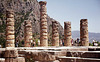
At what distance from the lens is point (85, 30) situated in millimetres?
21859

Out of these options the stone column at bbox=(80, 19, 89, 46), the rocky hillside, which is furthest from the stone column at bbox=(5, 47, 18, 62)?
the rocky hillside

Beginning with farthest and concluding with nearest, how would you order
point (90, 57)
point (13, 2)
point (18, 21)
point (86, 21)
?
Answer: point (13, 2) < point (18, 21) < point (86, 21) < point (90, 57)

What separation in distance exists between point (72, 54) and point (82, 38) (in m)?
11.9

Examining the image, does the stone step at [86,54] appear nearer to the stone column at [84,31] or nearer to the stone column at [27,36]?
the stone column at [84,31]

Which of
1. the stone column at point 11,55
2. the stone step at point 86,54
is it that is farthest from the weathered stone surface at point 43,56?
the stone column at point 11,55

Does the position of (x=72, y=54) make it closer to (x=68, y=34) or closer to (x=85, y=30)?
(x=85, y=30)

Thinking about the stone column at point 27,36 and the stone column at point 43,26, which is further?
the stone column at point 43,26

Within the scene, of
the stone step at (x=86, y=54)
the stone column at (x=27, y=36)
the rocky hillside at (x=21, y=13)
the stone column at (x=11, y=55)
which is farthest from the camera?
the rocky hillside at (x=21, y=13)

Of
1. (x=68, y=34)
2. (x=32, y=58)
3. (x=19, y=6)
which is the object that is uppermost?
(x=19, y=6)

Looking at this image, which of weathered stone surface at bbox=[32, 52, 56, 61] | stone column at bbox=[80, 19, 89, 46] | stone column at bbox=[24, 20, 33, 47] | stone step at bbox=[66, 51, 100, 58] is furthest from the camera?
stone column at bbox=[24, 20, 33, 47]

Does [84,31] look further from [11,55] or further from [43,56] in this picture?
[11,55]

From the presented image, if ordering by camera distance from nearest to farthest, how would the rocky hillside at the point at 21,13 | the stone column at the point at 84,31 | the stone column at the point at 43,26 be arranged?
1. the stone column at the point at 84,31
2. the stone column at the point at 43,26
3. the rocky hillside at the point at 21,13

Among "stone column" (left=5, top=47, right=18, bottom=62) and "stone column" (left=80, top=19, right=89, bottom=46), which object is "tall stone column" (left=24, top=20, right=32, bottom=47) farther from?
"stone column" (left=5, top=47, right=18, bottom=62)

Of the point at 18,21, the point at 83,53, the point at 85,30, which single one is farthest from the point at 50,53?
the point at 18,21
